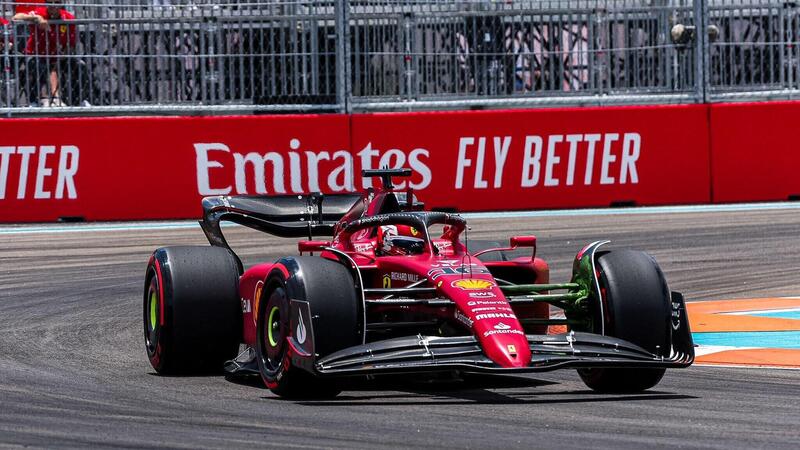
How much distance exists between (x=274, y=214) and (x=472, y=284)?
250 centimetres

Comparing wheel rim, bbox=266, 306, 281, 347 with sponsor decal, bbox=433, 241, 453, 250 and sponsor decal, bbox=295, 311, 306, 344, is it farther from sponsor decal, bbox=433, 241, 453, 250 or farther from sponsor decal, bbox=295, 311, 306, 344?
→ sponsor decal, bbox=433, 241, 453, 250

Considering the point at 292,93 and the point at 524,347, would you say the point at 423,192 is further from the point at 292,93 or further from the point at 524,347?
the point at 524,347

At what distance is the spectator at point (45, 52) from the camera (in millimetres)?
17297

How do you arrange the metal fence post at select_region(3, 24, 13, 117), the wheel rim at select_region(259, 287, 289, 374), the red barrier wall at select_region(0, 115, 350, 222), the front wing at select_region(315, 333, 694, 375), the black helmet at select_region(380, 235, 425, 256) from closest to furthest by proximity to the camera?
1. the front wing at select_region(315, 333, 694, 375)
2. the wheel rim at select_region(259, 287, 289, 374)
3. the black helmet at select_region(380, 235, 425, 256)
4. the red barrier wall at select_region(0, 115, 350, 222)
5. the metal fence post at select_region(3, 24, 13, 117)

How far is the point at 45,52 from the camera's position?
56.8ft

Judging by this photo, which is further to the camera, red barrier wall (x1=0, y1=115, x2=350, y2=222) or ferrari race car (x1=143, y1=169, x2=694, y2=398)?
red barrier wall (x1=0, y1=115, x2=350, y2=222)

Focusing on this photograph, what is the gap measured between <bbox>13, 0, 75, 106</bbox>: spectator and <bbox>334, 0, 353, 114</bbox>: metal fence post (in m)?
2.97

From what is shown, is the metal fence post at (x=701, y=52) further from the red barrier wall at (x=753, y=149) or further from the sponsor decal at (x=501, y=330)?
the sponsor decal at (x=501, y=330)

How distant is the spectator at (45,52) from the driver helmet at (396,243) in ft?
32.0

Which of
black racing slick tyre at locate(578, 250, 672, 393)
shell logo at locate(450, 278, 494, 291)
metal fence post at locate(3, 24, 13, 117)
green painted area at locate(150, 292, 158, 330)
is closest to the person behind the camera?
shell logo at locate(450, 278, 494, 291)

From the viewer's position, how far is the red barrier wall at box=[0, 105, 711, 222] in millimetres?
17203

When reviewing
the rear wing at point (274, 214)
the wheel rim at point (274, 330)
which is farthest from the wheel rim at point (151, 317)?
the wheel rim at point (274, 330)

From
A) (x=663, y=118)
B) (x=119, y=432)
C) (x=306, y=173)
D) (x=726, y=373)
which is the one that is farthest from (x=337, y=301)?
(x=663, y=118)

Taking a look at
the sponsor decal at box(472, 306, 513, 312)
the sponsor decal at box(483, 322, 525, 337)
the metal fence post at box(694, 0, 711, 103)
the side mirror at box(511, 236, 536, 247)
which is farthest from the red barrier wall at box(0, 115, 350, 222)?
the sponsor decal at box(483, 322, 525, 337)
